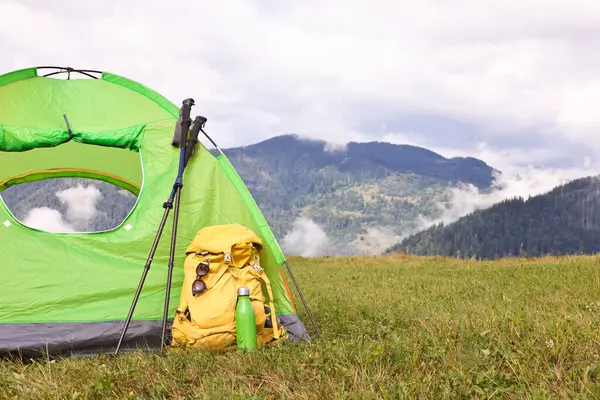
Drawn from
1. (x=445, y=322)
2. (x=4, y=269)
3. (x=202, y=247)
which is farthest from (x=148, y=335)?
(x=445, y=322)

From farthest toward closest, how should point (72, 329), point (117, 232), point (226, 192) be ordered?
point (226, 192)
point (117, 232)
point (72, 329)

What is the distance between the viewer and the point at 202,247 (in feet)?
22.1

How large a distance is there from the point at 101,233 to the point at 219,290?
2.08 meters

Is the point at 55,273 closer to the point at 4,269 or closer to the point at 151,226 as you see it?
the point at 4,269

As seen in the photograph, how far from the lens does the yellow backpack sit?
605 cm

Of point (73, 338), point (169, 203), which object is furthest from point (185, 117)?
point (73, 338)

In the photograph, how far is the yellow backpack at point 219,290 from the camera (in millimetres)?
6047

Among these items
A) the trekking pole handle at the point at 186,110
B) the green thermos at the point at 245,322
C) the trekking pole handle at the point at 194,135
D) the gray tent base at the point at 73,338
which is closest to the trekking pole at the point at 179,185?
the trekking pole handle at the point at 194,135

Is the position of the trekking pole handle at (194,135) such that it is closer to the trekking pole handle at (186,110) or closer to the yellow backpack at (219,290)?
the trekking pole handle at (186,110)

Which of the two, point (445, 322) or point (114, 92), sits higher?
point (114, 92)

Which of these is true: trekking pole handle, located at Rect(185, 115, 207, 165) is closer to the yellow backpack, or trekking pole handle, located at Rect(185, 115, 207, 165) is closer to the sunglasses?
the yellow backpack

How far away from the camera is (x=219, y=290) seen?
623 cm

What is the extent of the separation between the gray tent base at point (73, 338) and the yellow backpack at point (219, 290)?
0.67 metres

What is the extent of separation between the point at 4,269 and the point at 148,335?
208 cm
